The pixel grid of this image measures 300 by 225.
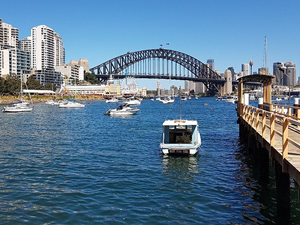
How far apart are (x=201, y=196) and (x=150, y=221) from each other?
3.57m

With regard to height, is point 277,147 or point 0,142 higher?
point 277,147

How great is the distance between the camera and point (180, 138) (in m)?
23.7

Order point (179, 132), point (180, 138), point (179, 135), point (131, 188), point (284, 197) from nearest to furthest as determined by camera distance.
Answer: point (284, 197), point (131, 188), point (180, 138), point (179, 132), point (179, 135)

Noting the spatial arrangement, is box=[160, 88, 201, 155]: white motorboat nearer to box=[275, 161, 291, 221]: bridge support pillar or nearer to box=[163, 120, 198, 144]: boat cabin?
box=[163, 120, 198, 144]: boat cabin

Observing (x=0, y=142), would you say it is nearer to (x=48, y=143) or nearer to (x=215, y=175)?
(x=48, y=143)

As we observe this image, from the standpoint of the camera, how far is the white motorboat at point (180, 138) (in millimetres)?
22281

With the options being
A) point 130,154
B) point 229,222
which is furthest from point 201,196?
point 130,154

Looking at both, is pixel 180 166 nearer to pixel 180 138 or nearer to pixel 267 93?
pixel 180 138

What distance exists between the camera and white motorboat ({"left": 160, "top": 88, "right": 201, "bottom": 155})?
22281 millimetres

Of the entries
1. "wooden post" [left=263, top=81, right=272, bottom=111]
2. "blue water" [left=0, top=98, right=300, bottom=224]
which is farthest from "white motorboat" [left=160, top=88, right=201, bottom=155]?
"wooden post" [left=263, top=81, right=272, bottom=111]

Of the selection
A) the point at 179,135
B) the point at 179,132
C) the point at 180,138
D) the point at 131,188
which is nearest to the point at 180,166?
the point at 180,138

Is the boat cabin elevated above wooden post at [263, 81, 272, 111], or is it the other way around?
wooden post at [263, 81, 272, 111]

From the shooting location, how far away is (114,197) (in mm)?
14258

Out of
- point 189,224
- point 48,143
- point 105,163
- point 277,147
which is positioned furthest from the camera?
point 48,143
